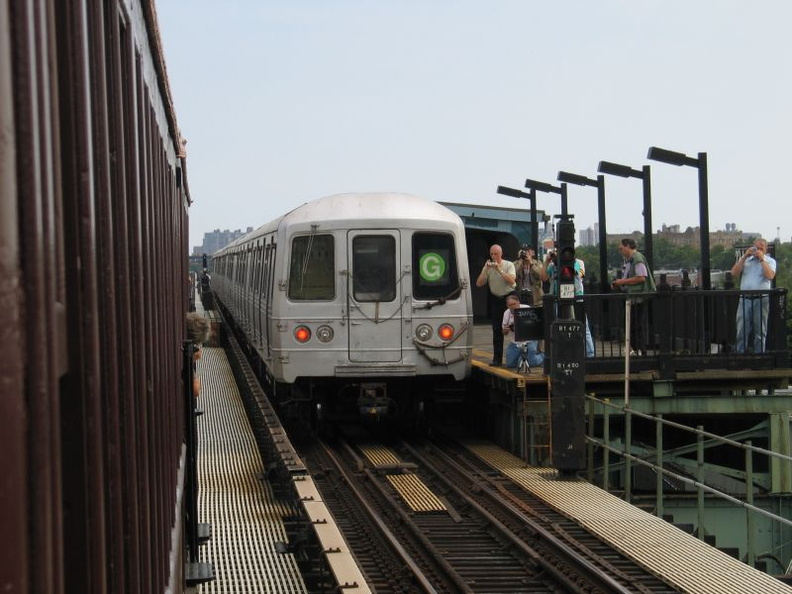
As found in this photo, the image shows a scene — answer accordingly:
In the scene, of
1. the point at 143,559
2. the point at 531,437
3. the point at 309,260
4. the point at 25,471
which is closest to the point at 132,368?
the point at 143,559

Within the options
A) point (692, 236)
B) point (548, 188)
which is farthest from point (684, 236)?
point (548, 188)

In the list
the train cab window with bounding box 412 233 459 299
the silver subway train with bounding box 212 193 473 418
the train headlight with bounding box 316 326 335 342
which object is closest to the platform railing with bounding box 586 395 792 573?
the silver subway train with bounding box 212 193 473 418

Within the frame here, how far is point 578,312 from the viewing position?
47.0ft

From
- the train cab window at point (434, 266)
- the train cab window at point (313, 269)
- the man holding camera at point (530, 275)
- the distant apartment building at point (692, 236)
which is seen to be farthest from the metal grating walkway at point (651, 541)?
the distant apartment building at point (692, 236)

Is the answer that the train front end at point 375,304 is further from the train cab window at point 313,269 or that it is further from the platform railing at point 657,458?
the platform railing at point 657,458

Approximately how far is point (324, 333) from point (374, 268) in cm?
101

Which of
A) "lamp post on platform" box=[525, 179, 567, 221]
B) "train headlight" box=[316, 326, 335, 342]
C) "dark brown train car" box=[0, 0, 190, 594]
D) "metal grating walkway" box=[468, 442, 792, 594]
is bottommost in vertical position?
"metal grating walkway" box=[468, 442, 792, 594]

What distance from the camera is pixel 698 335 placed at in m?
14.9

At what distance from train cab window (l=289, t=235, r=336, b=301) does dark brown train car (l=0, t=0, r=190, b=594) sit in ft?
39.0

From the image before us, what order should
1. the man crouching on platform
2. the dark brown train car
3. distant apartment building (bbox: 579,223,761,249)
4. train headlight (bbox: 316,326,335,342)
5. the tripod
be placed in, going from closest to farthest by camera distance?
the dark brown train car < the tripod < the man crouching on platform < train headlight (bbox: 316,326,335,342) < distant apartment building (bbox: 579,223,761,249)

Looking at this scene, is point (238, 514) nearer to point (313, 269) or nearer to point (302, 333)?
point (302, 333)

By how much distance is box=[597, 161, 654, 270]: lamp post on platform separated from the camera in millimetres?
17828

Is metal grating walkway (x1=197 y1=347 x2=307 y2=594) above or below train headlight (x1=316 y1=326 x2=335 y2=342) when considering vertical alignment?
below

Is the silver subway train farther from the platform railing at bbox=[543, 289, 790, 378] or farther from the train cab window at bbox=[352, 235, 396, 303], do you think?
the platform railing at bbox=[543, 289, 790, 378]
